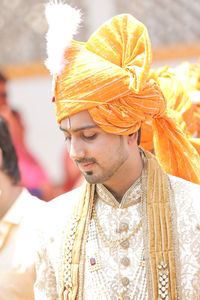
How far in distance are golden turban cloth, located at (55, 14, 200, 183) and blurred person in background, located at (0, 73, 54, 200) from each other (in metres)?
4.11

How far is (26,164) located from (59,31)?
4563 mm

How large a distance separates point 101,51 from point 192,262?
0.96m

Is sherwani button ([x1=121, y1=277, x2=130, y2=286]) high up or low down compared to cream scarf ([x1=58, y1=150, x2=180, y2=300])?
down

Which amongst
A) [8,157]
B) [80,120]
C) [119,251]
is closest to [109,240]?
[119,251]

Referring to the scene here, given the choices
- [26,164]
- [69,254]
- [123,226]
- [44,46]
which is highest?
[44,46]

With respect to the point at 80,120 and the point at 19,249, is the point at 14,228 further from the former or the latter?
the point at 80,120

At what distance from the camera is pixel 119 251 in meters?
2.68

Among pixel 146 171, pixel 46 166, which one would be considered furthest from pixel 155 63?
pixel 146 171

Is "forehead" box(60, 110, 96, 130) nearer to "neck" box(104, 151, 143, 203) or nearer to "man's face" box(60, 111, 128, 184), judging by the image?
"man's face" box(60, 111, 128, 184)

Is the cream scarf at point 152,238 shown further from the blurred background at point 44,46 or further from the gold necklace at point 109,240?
the blurred background at point 44,46

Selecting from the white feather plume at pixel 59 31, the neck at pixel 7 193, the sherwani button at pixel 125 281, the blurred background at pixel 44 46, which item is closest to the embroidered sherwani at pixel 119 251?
the sherwani button at pixel 125 281

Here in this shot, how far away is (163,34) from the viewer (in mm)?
8289

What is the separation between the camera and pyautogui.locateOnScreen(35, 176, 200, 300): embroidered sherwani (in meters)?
2.58

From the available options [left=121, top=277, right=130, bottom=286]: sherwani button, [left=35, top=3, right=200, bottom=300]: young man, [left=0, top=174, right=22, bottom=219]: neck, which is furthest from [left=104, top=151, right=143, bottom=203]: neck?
[left=0, top=174, right=22, bottom=219]: neck
